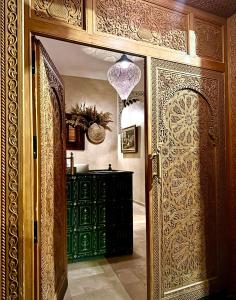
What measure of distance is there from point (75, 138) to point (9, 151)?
431cm

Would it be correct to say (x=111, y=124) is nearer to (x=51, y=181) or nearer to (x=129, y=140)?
(x=129, y=140)

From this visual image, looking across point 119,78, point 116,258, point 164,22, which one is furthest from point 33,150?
point 119,78

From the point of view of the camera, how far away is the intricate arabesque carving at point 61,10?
4.66 ft

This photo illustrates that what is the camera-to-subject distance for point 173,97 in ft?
6.22

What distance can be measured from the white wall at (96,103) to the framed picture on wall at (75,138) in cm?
13

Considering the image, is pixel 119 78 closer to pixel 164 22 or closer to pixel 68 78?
pixel 164 22

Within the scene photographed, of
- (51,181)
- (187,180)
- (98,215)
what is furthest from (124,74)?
(51,181)

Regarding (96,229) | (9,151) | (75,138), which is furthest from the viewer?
(75,138)

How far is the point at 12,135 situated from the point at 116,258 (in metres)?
2.37

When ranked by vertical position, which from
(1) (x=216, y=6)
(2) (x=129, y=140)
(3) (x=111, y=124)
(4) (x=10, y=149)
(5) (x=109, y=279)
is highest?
(1) (x=216, y=6)

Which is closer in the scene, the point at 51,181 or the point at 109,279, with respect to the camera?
the point at 51,181

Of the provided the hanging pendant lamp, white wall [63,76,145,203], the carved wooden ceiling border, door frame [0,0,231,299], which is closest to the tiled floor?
door frame [0,0,231,299]

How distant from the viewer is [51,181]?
1.75m

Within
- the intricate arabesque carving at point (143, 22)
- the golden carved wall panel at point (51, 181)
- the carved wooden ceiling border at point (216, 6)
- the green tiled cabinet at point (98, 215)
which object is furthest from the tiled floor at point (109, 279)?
the carved wooden ceiling border at point (216, 6)
